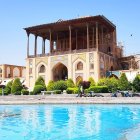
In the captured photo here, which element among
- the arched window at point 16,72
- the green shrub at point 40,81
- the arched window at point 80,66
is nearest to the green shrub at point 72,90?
the green shrub at point 40,81

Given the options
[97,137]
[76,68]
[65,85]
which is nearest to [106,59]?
[76,68]

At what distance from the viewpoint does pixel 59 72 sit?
38.1 meters

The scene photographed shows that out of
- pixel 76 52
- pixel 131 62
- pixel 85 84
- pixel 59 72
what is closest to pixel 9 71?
pixel 59 72

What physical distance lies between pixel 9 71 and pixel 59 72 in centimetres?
1303

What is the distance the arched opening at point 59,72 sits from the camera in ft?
122

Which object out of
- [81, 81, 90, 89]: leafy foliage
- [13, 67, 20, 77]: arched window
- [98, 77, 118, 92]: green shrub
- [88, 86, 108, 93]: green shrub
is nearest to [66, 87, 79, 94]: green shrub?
[81, 81, 90, 89]: leafy foliage

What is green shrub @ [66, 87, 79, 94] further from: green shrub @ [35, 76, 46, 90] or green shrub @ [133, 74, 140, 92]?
green shrub @ [133, 74, 140, 92]

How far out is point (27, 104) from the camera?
75.1 ft

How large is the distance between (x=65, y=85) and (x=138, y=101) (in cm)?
1213

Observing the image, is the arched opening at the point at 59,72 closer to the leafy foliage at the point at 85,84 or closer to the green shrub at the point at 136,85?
the leafy foliage at the point at 85,84

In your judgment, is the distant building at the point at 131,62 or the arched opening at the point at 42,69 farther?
the arched opening at the point at 42,69

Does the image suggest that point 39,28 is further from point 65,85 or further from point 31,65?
point 65,85

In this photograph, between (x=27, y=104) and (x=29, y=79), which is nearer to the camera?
(x=27, y=104)

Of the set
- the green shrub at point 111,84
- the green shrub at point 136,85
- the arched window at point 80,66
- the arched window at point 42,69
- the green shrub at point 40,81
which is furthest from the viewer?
the arched window at point 42,69
